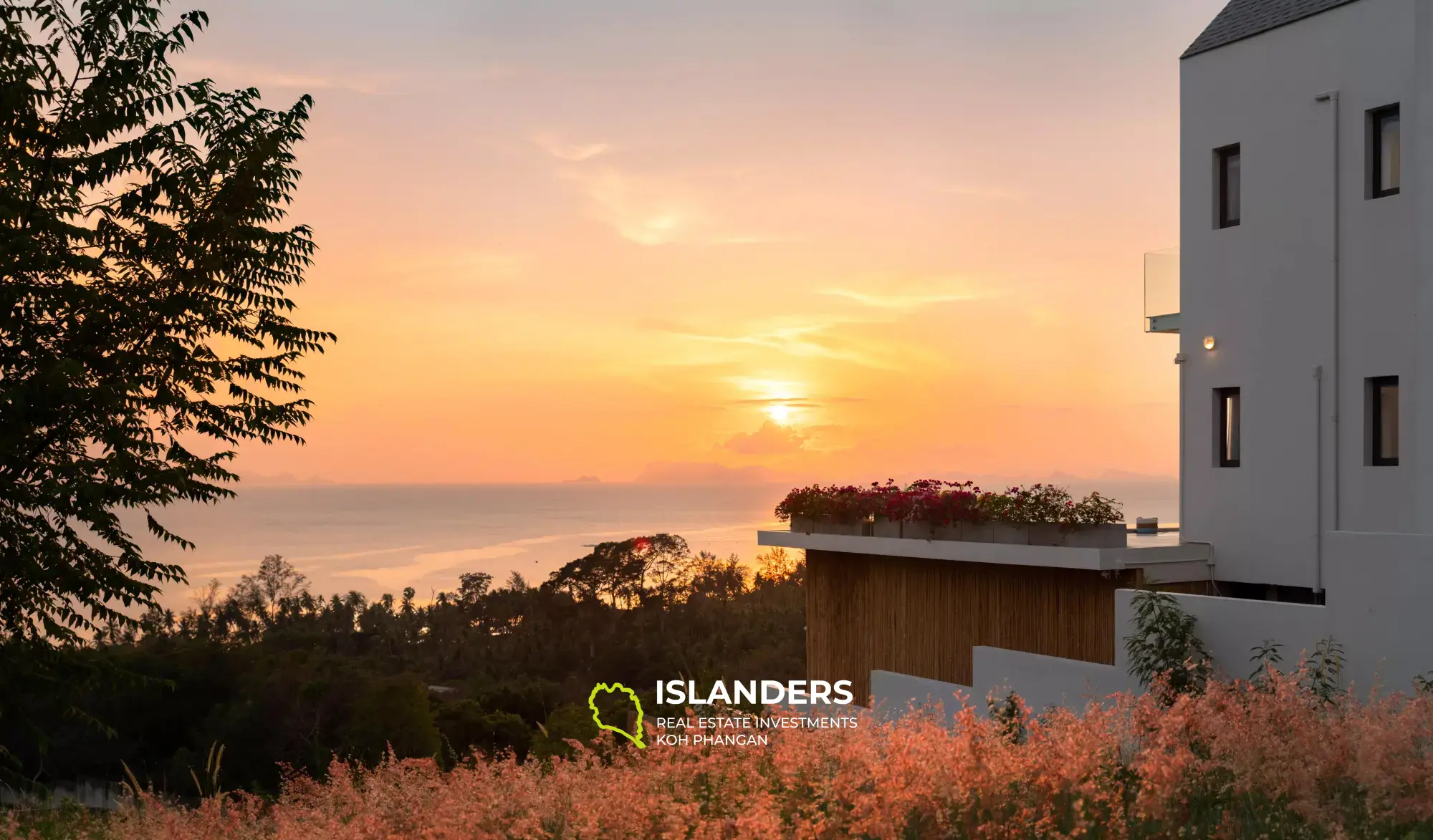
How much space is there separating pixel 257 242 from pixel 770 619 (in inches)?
1096

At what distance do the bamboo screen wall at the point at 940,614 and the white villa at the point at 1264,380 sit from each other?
31 millimetres

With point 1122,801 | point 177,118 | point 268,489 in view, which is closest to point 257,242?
point 177,118

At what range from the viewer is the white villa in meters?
10.9

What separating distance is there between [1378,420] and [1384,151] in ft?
9.46

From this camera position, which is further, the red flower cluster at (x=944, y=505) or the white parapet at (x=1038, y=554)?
the red flower cluster at (x=944, y=505)

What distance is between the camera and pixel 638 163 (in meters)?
26.2

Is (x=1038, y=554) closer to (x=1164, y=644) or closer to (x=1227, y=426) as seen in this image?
(x=1164, y=644)

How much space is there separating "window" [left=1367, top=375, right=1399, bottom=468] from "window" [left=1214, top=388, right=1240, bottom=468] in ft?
5.16

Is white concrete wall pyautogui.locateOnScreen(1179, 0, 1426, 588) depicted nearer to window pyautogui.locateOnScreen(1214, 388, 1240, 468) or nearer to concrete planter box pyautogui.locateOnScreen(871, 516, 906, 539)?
window pyautogui.locateOnScreen(1214, 388, 1240, 468)

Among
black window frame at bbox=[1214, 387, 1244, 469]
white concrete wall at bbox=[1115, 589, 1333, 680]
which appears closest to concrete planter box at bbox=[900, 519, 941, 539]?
white concrete wall at bbox=[1115, 589, 1333, 680]

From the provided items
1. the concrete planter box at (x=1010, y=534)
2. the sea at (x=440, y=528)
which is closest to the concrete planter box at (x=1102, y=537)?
the concrete planter box at (x=1010, y=534)

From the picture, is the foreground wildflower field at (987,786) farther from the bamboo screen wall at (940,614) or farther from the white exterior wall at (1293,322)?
the bamboo screen wall at (940,614)

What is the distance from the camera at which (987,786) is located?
443cm

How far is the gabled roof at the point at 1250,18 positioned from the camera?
477 inches
